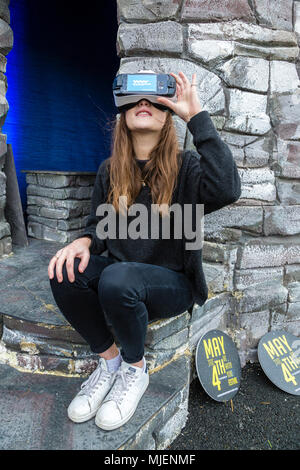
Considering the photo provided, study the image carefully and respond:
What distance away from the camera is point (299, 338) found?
2236 mm

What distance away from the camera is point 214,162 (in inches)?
47.9

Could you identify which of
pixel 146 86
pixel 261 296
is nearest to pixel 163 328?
pixel 261 296

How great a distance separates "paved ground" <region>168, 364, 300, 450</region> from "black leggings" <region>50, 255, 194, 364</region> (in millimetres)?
601

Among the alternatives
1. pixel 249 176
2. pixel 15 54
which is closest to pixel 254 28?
pixel 249 176

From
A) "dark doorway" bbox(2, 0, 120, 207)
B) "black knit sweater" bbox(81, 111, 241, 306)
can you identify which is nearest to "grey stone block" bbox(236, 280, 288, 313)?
"black knit sweater" bbox(81, 111, 241, 306)

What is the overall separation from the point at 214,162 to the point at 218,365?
1265 millimetres

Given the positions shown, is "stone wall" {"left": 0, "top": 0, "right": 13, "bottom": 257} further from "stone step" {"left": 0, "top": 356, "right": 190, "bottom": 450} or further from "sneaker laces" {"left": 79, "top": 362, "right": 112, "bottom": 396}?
"sneaker laces" {"left": 79, "top": 362, "right": 112, "bottom": 396}

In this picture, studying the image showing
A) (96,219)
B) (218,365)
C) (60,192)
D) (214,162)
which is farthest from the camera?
(60,192)

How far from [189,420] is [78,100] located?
3725mm

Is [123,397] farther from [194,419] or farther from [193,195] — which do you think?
[193,195]

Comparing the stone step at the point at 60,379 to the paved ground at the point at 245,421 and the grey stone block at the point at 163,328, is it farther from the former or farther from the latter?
the paved ground at the point at 245,421

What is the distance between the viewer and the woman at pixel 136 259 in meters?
1.25

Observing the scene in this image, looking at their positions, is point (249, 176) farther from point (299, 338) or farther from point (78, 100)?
point (78, 100)

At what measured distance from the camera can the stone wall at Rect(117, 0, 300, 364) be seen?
1.81 meters
